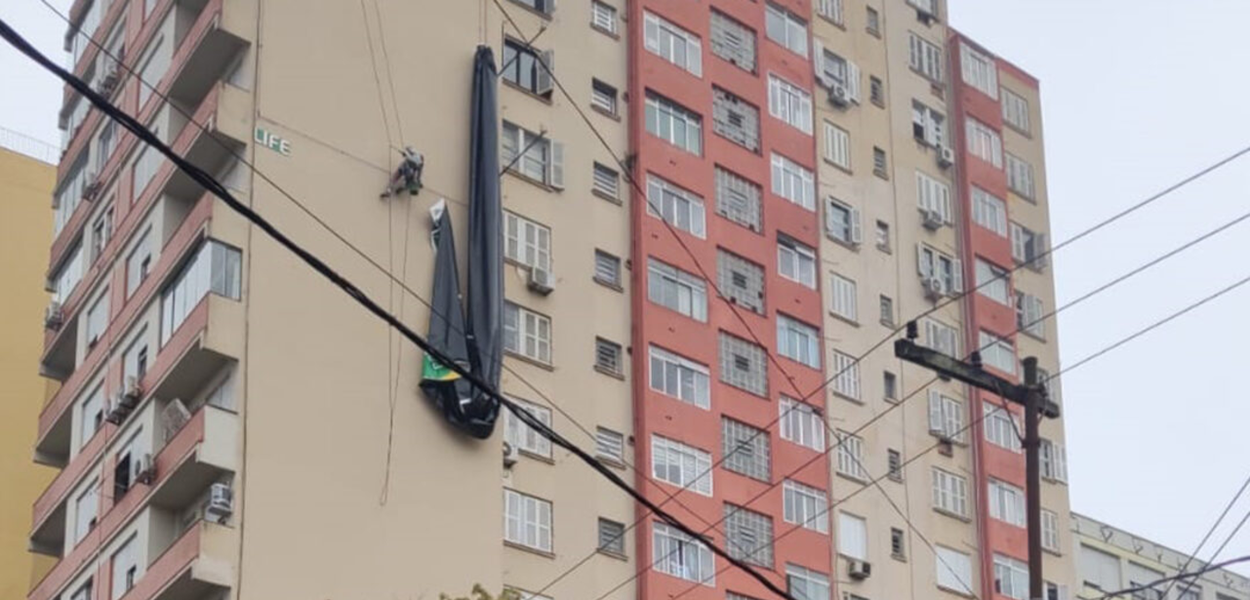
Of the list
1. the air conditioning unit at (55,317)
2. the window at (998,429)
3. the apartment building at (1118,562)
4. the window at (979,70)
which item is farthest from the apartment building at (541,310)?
the apartment building at (1118,562)

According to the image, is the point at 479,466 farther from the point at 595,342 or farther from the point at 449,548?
the point at 595,342

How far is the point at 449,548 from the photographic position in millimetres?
43969

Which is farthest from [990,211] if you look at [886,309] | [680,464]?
[680,464]

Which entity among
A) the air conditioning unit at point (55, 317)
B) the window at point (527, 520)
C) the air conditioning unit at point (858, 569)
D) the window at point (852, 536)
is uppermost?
the air conditioning unit at point (55, 317)

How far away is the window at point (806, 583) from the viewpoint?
51.5 meters

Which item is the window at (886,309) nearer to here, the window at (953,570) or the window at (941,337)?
the window at (941,337)

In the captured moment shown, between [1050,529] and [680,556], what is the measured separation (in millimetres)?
15918

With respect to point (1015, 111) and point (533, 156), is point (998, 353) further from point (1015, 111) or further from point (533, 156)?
point (533, 156)

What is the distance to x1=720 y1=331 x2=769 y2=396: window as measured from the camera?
52.4m

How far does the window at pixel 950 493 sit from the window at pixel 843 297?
486cm

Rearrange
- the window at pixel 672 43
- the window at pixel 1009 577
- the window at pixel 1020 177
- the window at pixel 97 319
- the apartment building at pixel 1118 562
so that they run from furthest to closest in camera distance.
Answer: the apartment building at pixel 1118 562, the window at pixel 1020 177, the window at pixel 1009 577, the window at pixel 672 43, the window at pixel 97 319

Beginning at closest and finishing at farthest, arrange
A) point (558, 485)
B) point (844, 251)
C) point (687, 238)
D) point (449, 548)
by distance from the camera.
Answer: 1. point (449, 548)
2. point (558, 485)
3. point (687, 238)
4. point (844, 251)

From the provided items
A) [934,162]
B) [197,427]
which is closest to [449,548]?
[197,427]

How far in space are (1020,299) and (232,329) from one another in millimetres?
28884
